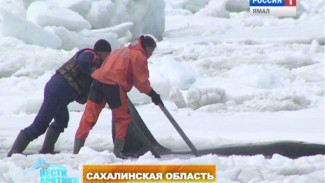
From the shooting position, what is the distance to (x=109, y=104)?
15.7 ft

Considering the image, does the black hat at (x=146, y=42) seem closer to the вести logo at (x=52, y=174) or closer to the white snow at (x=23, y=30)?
the вести logo at (x=52, y=174)

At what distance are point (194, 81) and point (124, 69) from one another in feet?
17.9

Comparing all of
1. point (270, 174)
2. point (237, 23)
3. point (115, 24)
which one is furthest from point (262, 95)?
point (237, 23)

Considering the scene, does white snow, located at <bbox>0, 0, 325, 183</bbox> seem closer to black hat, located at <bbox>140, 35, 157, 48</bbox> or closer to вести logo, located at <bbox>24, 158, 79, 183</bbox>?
вести logo, located at <bbox>24, 158, 79, 183</bbox>

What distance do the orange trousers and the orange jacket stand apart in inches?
2.3

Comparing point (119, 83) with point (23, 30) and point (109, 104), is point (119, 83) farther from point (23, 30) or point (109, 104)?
point (23, 30)

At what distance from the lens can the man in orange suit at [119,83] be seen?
4734mm

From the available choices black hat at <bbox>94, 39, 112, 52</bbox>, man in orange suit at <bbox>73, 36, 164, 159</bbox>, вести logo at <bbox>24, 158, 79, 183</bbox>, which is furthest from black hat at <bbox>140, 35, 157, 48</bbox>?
вести logo at <bbox>24, 158, 79, 183</bbox>

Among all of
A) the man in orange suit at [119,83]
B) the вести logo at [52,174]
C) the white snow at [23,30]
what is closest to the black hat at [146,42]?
the man in orange suit at [119,83]

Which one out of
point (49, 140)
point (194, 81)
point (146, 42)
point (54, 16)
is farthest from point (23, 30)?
point (146, 42)

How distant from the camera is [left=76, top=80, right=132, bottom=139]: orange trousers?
4.75 metres

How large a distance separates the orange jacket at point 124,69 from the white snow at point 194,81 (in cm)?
52

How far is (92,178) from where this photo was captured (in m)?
3.50

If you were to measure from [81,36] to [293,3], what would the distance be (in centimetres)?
405
